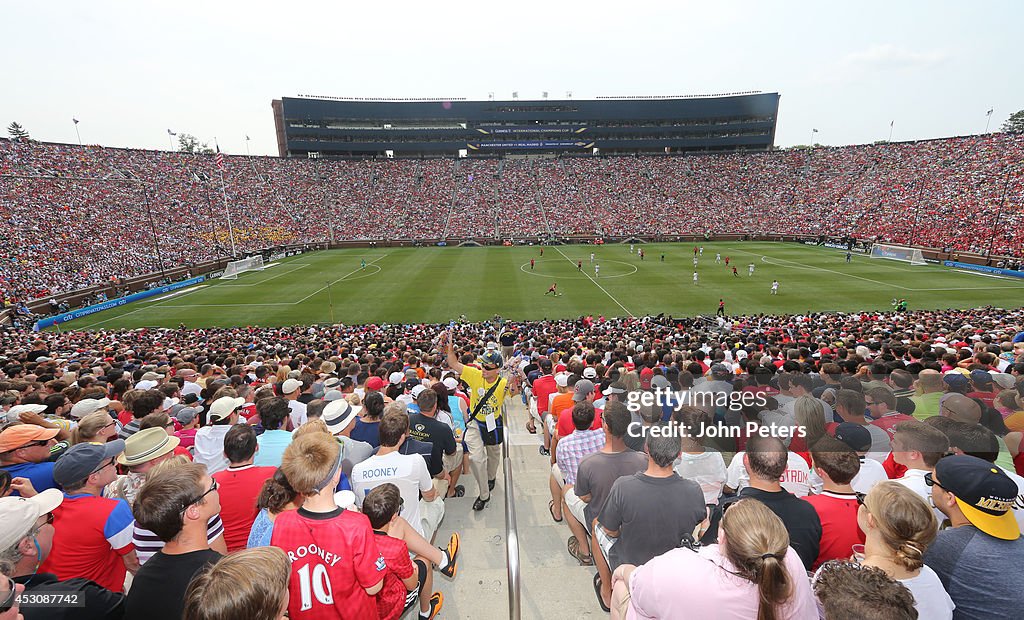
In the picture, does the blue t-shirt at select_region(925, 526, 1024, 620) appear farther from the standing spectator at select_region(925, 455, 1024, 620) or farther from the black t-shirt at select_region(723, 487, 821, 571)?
the black t-shirt at select_region(723, 487, 821, 571)

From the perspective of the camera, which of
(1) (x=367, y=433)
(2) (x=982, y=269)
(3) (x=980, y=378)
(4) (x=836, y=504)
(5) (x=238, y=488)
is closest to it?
(4) (x=836, y=504)

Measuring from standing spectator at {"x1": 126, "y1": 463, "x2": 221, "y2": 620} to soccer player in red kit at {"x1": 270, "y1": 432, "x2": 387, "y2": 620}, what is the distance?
50 cm

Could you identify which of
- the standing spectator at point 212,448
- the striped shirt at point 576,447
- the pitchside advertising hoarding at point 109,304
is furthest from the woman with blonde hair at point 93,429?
the pitchside advertising hoarding at point 109,304

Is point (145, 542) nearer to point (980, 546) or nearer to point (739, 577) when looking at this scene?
point (739, 577)

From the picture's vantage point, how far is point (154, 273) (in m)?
40.9

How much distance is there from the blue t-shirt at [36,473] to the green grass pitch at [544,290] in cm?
2330

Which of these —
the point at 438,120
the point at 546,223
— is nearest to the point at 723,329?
the point at 546,223

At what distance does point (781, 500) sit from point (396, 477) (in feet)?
10.9

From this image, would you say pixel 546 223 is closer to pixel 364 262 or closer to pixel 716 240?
pixel 716 240

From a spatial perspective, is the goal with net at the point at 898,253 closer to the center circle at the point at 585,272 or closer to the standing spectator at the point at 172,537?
the center circle at the point at 585,272

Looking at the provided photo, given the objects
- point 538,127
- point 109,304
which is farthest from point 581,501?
point 538,127

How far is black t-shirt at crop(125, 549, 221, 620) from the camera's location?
2.73m

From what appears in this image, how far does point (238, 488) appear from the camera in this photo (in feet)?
13.6

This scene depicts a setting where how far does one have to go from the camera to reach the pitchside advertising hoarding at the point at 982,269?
119ft
